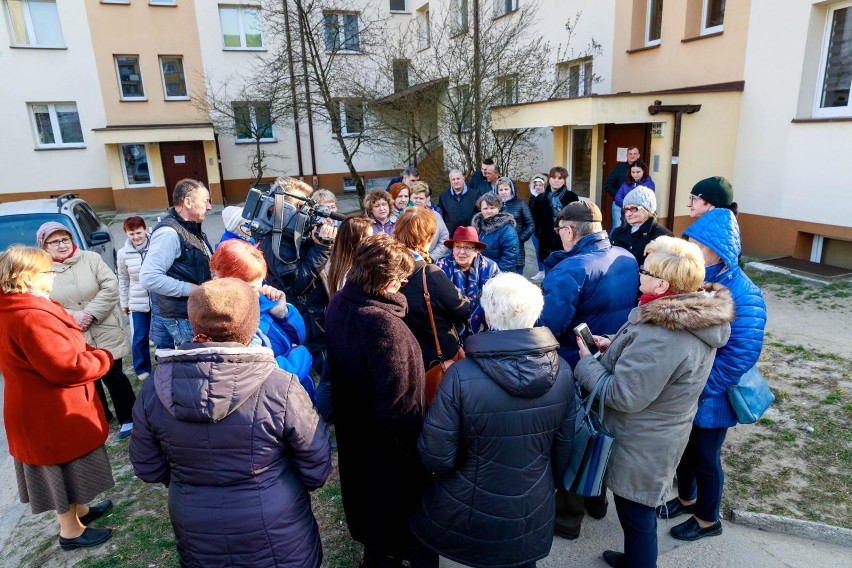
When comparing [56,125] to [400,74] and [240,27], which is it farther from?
[400,74]

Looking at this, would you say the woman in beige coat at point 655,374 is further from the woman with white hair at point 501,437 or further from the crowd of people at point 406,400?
the woman with white hair at point 501,437

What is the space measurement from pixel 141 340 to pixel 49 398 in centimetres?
228

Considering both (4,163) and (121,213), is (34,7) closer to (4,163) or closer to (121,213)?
(4,163)

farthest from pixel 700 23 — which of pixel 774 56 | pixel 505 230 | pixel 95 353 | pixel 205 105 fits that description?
pixel 205 105

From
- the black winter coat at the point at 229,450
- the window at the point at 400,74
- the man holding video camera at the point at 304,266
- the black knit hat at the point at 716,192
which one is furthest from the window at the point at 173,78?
the black winter coat at the point at 229,450

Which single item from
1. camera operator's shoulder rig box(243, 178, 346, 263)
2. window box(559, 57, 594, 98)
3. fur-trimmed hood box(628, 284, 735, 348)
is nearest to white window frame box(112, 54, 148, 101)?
window box(559, 57, 594, 98)

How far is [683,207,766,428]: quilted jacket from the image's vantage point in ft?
8.33

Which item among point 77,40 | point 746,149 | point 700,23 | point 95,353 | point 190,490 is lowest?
point 190,490

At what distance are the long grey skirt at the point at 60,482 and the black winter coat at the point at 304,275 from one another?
1.44m

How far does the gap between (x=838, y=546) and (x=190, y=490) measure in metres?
3.24

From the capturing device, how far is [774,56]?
8031 millimetres

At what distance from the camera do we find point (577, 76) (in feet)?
42.4

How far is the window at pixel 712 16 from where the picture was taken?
937 centimetres

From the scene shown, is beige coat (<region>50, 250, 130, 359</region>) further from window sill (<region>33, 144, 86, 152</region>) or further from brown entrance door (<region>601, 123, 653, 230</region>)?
window sill (<region>33, 144, 86, 152</region>)
